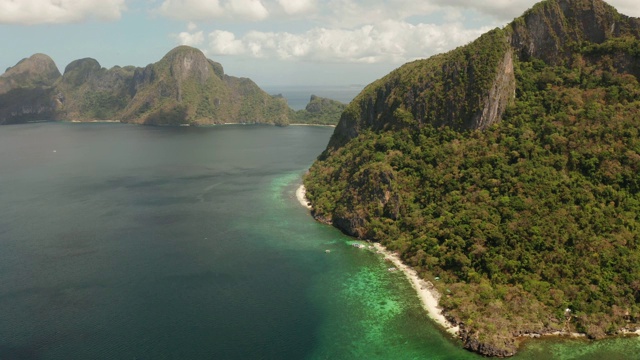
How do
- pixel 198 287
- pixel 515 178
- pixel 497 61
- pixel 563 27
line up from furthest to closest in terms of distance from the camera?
pixel 563 27
pixel 497 61
pixel 515 178
pixel 198 287

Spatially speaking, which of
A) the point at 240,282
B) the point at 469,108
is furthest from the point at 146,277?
the point at 469,108

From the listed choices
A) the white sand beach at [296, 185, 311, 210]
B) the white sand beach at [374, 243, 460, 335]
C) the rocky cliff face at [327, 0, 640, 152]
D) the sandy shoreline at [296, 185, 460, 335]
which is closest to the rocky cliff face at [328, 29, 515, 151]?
the rocky cliff face at [327, 0, 640, 152]

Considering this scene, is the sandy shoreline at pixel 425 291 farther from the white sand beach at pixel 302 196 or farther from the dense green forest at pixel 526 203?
the white sand beach at pixel 302 196

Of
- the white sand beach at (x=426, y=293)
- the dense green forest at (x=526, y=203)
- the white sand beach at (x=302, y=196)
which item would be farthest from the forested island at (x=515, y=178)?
the white sand beach at (x=302, y=196)

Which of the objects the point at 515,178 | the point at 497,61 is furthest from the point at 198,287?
the point at 497,61

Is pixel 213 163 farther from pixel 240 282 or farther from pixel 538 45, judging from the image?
pixel 538 45

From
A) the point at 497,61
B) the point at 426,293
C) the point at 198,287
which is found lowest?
the point at 198,287

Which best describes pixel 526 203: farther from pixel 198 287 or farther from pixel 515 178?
pixel 198 287
